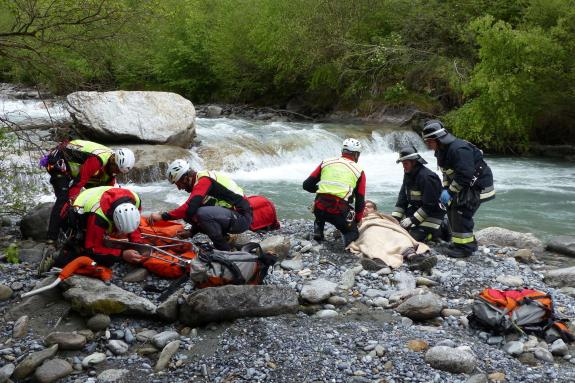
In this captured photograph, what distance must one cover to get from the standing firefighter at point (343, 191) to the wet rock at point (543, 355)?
9.65ft

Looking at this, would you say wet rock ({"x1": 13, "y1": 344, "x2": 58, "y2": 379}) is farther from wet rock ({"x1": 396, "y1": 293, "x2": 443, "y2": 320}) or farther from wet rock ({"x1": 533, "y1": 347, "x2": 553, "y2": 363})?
wet rock ({"x1": 533, "y1": 347, "x2": 553, "y2": 363})

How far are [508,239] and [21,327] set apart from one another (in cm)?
708

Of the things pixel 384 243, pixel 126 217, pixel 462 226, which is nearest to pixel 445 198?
pixel 462 226

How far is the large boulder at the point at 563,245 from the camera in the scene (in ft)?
27.6

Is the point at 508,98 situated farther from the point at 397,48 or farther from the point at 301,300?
the point at 301,300

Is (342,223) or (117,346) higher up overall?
(342,223)

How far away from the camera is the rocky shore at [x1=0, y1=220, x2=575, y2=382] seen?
4.23 meters

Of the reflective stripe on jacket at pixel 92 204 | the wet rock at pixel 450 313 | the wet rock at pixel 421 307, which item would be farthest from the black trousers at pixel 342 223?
the reflective stripe on jacket at pixel 92 204

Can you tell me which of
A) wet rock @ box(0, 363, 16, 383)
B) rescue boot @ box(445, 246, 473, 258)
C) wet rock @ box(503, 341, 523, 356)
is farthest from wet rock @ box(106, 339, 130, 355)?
rescue boot @ box(445, 246, 473, 258)

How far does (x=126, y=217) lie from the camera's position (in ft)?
17.1

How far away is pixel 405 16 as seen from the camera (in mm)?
22781

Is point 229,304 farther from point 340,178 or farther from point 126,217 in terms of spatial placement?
point 340,178

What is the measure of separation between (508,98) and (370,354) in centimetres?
1362

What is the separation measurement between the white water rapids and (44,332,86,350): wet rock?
4492 mm
